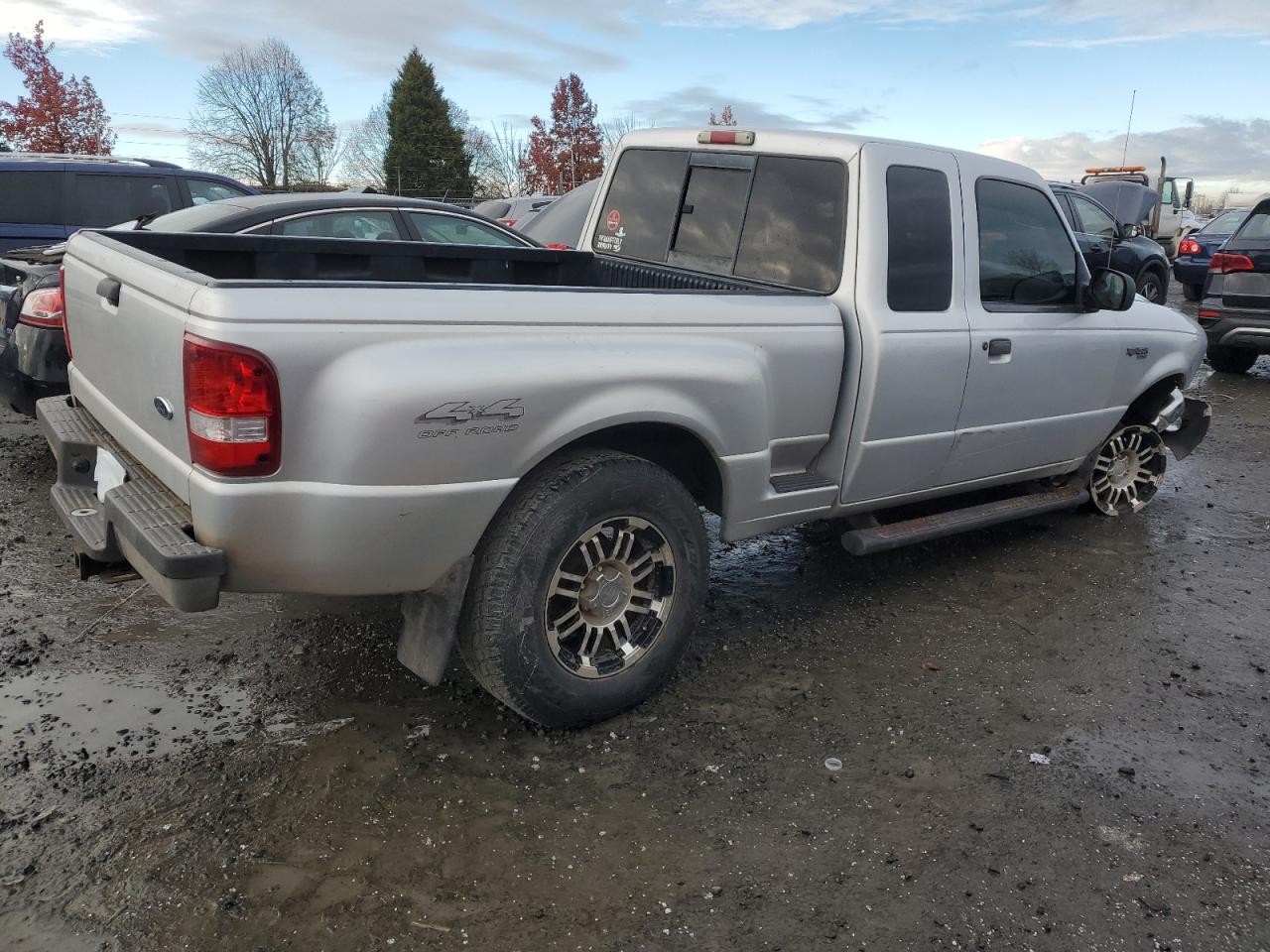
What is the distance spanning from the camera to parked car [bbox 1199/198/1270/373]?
964cm

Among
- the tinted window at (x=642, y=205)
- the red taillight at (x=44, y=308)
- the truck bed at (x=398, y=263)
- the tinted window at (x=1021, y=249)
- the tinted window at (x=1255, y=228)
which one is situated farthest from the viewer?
the tinted window at (x=1255, y=228)

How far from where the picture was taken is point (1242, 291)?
9766 mm

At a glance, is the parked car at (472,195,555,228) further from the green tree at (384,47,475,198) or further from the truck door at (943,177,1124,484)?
the green tree at (384,47,475,198)

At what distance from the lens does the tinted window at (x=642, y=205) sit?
14.8 feet

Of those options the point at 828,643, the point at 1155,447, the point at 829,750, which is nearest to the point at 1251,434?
the point at 1155,447

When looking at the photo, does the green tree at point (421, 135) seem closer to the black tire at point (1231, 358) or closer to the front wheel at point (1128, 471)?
the black tire at point (1231, 358)

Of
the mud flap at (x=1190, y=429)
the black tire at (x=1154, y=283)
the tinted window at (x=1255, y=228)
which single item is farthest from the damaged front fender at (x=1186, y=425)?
the black tire at (x=1154, y=283)

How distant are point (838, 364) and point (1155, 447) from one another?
120 inches

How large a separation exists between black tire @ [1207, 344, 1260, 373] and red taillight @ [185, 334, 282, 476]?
11212 mm

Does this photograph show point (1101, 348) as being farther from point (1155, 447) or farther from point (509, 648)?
point (509, 648)

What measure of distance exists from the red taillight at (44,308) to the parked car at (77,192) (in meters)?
4.34

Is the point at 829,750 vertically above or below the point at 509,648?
below

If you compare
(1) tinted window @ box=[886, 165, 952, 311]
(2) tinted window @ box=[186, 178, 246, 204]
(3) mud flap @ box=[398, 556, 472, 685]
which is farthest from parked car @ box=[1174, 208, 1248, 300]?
(3) mud flap @ box=[398, 556, 472, 685]

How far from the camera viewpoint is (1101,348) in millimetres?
4898
